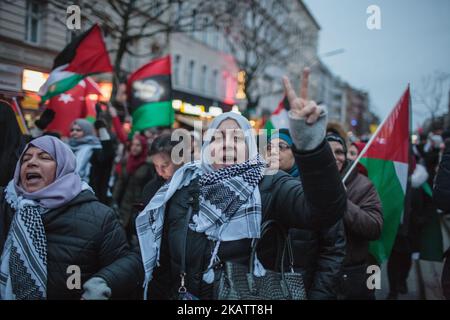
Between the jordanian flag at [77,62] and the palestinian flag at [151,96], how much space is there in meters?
0.79

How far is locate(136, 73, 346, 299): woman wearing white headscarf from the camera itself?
1.76 metres

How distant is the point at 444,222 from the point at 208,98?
1979 cm

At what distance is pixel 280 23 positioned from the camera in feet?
79.8

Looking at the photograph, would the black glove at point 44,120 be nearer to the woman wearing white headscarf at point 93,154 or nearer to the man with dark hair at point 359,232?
the woman wearing white headscarf at point 93,154

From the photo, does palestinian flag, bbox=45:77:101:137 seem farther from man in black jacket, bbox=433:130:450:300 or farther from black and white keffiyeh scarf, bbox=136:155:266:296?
man in black jacket, bbox=433:130:450:300

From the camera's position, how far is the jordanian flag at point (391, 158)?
417cm

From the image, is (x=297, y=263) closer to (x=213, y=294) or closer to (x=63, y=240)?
(x=213, y=294)

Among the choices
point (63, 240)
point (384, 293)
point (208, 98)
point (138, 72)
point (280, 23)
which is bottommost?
point (384, 293)

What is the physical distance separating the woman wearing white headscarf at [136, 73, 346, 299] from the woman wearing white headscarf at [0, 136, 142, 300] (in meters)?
0.18

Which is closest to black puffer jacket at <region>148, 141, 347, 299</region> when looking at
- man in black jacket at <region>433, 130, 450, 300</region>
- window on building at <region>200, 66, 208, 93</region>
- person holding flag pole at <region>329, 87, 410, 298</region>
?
man in black jacket at <region>433, 130, 450, 300</region>

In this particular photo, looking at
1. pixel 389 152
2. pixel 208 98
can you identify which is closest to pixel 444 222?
pixel 389 152

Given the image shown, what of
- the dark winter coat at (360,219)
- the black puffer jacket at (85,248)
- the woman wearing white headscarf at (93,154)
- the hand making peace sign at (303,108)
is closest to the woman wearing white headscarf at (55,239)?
the black puffer jacket at (85,248)

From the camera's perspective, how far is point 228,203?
7.19ft

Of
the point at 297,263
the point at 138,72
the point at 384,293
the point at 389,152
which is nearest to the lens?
the point at 297,263
